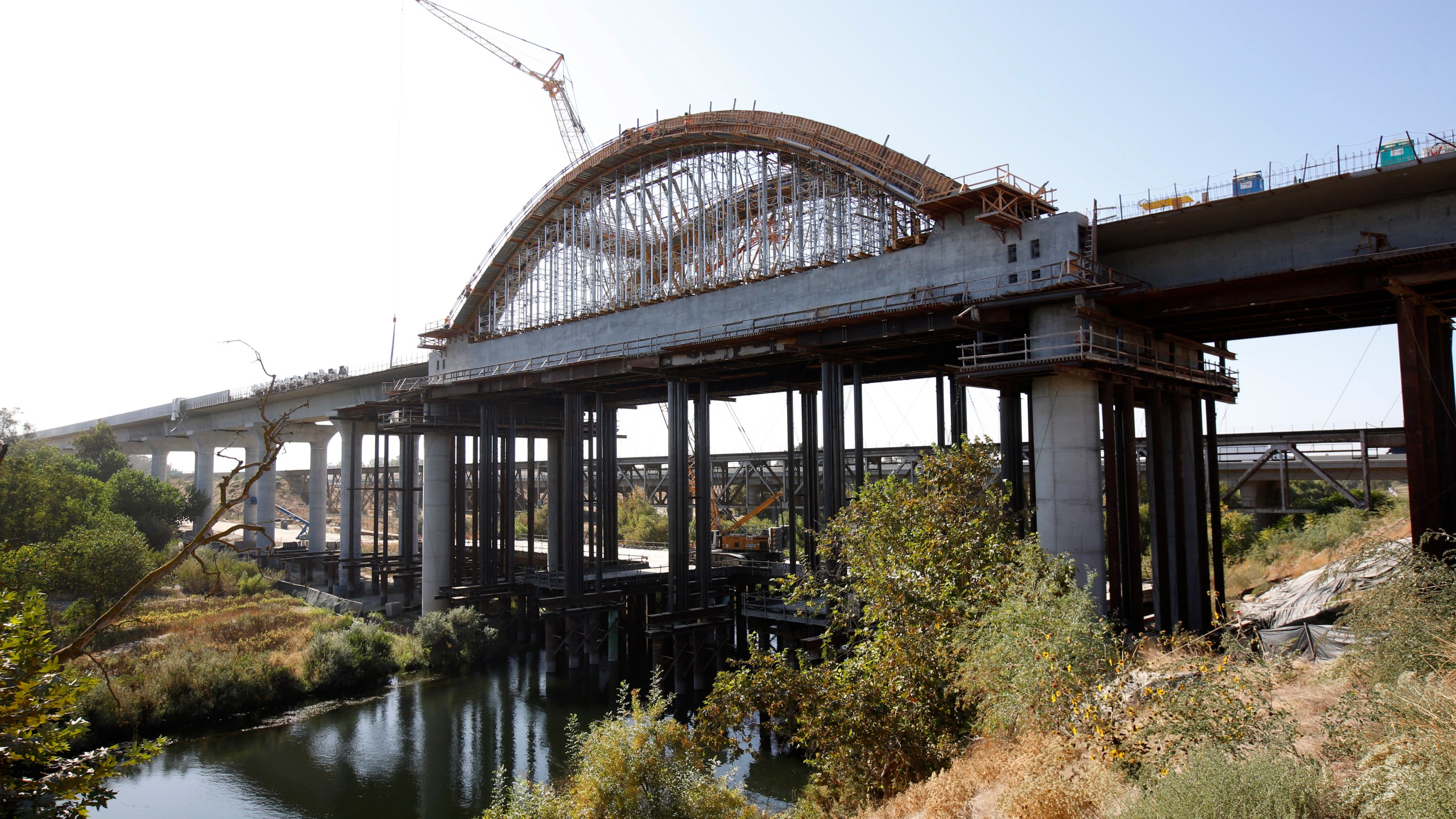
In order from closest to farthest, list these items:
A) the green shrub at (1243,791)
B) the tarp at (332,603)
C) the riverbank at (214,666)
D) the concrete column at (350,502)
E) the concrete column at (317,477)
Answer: the green shrub at (1243,791) → the riverbank at (214,666) → the tarp at (332,603) → the concrete column at (350,502) → the concrete column at (317,477)

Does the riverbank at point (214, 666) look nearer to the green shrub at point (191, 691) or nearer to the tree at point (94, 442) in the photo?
the green shrub at point (191, 691)

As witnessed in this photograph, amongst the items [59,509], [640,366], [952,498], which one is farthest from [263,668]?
[952,498]

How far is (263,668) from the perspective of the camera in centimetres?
3459

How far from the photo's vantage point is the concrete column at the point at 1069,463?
25906mm

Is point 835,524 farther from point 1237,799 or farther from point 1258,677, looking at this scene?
point 1237,799

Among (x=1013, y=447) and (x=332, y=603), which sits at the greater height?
(x=1013, y=447)

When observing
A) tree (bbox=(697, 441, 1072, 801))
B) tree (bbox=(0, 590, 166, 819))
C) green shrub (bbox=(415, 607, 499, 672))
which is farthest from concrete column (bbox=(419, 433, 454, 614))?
tree (bbox=(0, 590, 166, 819))

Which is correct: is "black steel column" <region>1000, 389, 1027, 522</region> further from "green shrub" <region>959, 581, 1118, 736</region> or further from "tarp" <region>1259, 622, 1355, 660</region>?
"green shrub" <region>959, 581, 1118, 736</region>

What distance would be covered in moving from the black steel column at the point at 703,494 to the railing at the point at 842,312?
326cm

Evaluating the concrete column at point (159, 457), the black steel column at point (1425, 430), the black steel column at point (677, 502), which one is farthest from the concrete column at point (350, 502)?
the black steel column at point (1425, 430)

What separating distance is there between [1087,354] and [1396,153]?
9081mm

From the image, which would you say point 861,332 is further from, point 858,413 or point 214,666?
point 214,666

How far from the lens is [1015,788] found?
11375 millimetres

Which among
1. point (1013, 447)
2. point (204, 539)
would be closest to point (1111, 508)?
point (1013, 447)
